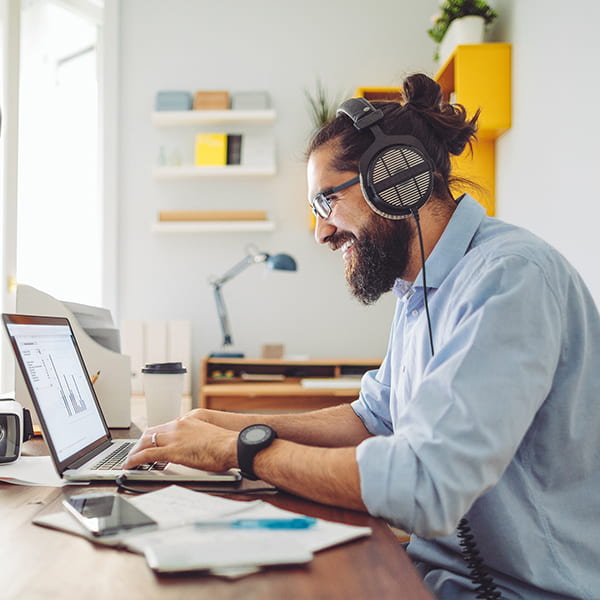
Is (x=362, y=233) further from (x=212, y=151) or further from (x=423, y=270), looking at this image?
(x=212, y=151)

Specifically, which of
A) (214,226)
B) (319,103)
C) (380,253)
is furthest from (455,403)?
(319,103)

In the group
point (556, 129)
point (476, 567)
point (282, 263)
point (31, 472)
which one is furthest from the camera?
point (282, 263)

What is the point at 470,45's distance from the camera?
2904 millimetres

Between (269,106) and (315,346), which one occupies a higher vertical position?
(269,106)

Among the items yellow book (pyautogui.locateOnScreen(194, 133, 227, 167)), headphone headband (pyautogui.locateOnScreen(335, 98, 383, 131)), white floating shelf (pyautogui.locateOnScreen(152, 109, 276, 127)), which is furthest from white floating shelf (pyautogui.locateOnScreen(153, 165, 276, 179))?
headphone headband (pyautogui.locateOnScreen(335, 98, 383, 131))

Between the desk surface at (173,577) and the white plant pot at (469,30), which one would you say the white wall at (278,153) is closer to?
the white plant pot at (469,30)

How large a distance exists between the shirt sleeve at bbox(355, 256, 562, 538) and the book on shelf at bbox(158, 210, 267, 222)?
281cm

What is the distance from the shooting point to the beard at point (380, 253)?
1.21 metres

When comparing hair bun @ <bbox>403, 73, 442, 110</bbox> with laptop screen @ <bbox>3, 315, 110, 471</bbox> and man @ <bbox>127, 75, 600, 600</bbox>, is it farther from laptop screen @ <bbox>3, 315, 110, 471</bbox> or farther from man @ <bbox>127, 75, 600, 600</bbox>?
laptop screen @ <bbox>3, 315, 110, 471</bbox>

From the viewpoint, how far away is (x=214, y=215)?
3.63m

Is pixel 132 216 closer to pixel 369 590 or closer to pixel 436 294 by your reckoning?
pixel 436 294

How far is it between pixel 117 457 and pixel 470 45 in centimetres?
246

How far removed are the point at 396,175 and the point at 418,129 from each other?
0.52ft

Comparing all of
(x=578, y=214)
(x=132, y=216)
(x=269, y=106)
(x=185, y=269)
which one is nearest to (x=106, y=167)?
(x=132, y=216)
